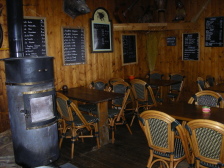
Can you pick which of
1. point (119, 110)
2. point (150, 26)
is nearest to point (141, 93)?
point (119, 110)

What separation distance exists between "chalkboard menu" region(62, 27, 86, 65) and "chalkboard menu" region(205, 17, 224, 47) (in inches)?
107

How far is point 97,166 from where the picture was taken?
340 cm

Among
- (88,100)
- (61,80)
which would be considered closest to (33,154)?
(88,100)

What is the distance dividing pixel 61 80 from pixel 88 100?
1180 mm

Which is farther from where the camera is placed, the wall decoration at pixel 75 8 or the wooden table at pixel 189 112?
the wall decoration at pixel 75 8

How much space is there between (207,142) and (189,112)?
0.73m

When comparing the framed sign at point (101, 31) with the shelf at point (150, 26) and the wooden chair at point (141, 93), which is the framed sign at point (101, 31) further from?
the wooden chair at point (141, 93)

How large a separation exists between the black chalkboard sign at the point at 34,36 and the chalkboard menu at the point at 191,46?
3.31 m

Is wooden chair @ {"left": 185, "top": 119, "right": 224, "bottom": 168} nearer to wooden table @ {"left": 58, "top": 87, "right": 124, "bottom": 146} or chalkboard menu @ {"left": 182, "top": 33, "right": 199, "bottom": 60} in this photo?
wooden table @ {"left": 58, "top": 87, "right": 124, "bottom": 146}

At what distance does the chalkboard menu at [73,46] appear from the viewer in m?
4.83

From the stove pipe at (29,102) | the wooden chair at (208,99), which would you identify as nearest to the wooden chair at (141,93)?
the wooden chair at (208,99)

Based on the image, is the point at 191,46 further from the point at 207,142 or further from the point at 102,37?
the point at 207,142

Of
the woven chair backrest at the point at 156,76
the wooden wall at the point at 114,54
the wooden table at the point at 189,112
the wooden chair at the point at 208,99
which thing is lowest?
the wooden table at the point at 189,112

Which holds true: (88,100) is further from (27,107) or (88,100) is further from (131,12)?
(131,12)
